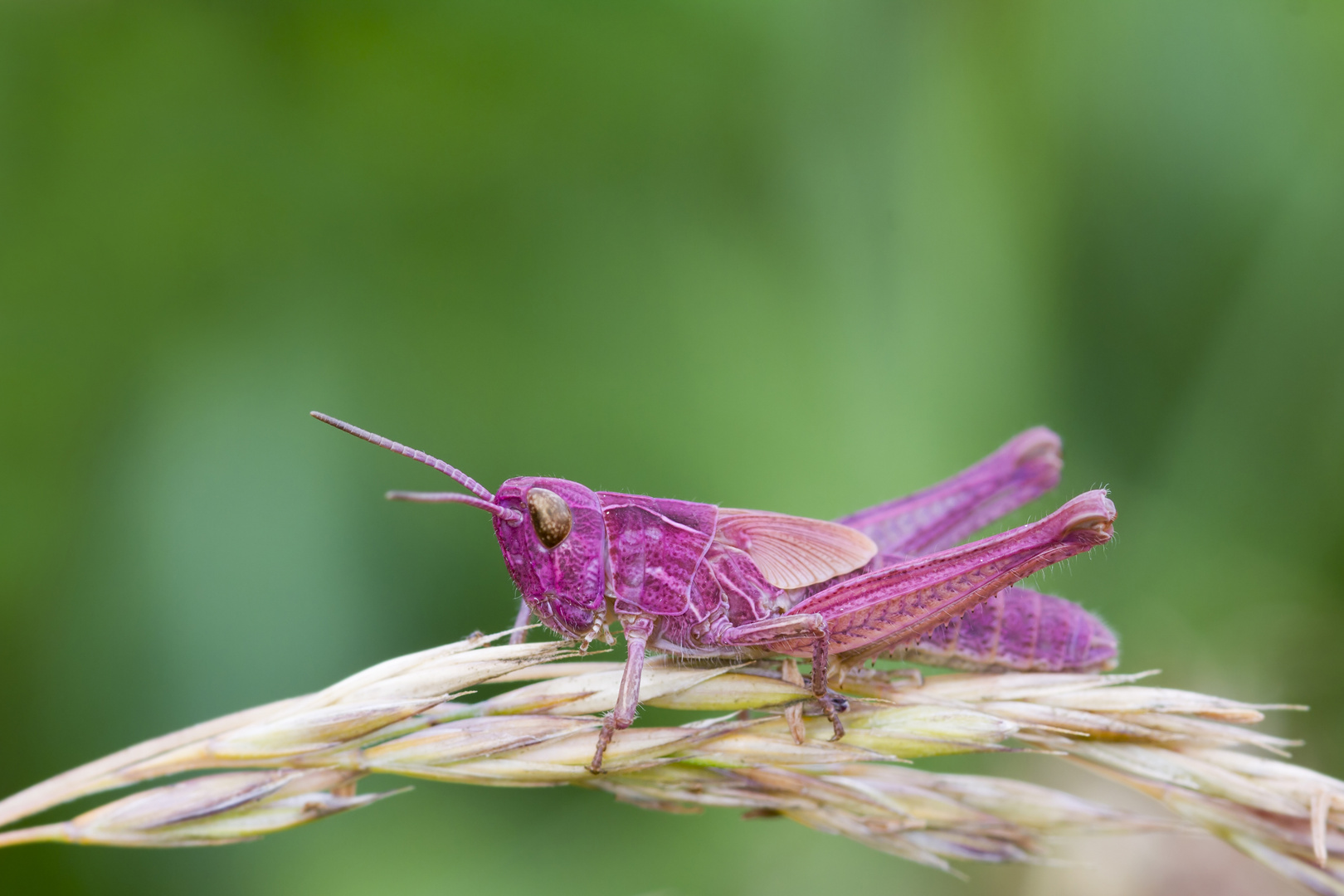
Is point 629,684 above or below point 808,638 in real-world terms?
below

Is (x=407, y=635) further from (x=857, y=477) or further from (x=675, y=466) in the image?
(x=857, y=477)

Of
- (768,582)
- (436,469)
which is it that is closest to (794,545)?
(768,582)

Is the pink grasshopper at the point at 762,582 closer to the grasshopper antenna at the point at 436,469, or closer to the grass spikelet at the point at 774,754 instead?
the grasshopper antenna at the point at 436,469

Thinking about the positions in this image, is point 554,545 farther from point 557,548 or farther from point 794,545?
point 794,545

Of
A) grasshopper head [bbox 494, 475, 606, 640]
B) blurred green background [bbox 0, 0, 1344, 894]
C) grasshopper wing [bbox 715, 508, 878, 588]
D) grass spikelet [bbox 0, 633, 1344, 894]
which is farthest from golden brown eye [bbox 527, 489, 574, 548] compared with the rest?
blurred green background [bbox 0, 0, 1344, 894]

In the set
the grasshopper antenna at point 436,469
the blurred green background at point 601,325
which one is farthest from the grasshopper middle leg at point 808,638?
the blurred green background at point 601,325

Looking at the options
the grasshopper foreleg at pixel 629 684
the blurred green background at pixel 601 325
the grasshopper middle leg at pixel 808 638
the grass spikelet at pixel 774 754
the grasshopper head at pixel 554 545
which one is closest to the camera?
the grass spikelet at pixel 774 754
